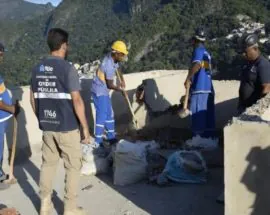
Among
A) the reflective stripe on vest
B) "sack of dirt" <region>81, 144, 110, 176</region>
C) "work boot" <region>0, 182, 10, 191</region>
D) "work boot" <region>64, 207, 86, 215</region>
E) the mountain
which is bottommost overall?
"work boot" <region>0, 182, 10, 191</region>

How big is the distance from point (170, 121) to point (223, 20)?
50.0 metres

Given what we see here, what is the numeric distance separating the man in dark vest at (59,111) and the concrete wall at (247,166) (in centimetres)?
125

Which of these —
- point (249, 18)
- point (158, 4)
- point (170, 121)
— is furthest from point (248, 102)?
point (158, 4)

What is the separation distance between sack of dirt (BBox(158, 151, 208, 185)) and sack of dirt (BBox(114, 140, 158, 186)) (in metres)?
0.25

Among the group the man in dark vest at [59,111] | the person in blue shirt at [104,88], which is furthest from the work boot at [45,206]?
the person in blue shirt at [104,88]

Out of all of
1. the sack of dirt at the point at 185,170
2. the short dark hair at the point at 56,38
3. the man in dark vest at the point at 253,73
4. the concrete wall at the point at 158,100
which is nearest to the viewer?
the short dark hair at the point at 56,38

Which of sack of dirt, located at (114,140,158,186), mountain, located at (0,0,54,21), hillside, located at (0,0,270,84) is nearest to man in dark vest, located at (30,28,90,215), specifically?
sack of dirt, located at (114,140,158,186)

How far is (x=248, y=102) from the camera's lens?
4.93 metres

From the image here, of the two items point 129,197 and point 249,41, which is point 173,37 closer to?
point 249,41

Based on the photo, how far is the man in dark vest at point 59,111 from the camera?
12.5ft

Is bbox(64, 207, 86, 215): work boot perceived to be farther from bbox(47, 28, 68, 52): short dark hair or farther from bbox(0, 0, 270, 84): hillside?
bbox(0, 0, 270, 84): hillside

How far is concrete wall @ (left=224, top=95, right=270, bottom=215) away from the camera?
332cm

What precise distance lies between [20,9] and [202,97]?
17581 centimetres

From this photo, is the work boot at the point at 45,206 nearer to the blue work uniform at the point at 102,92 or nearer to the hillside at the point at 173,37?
the blue work uniform at the point at 102,92
